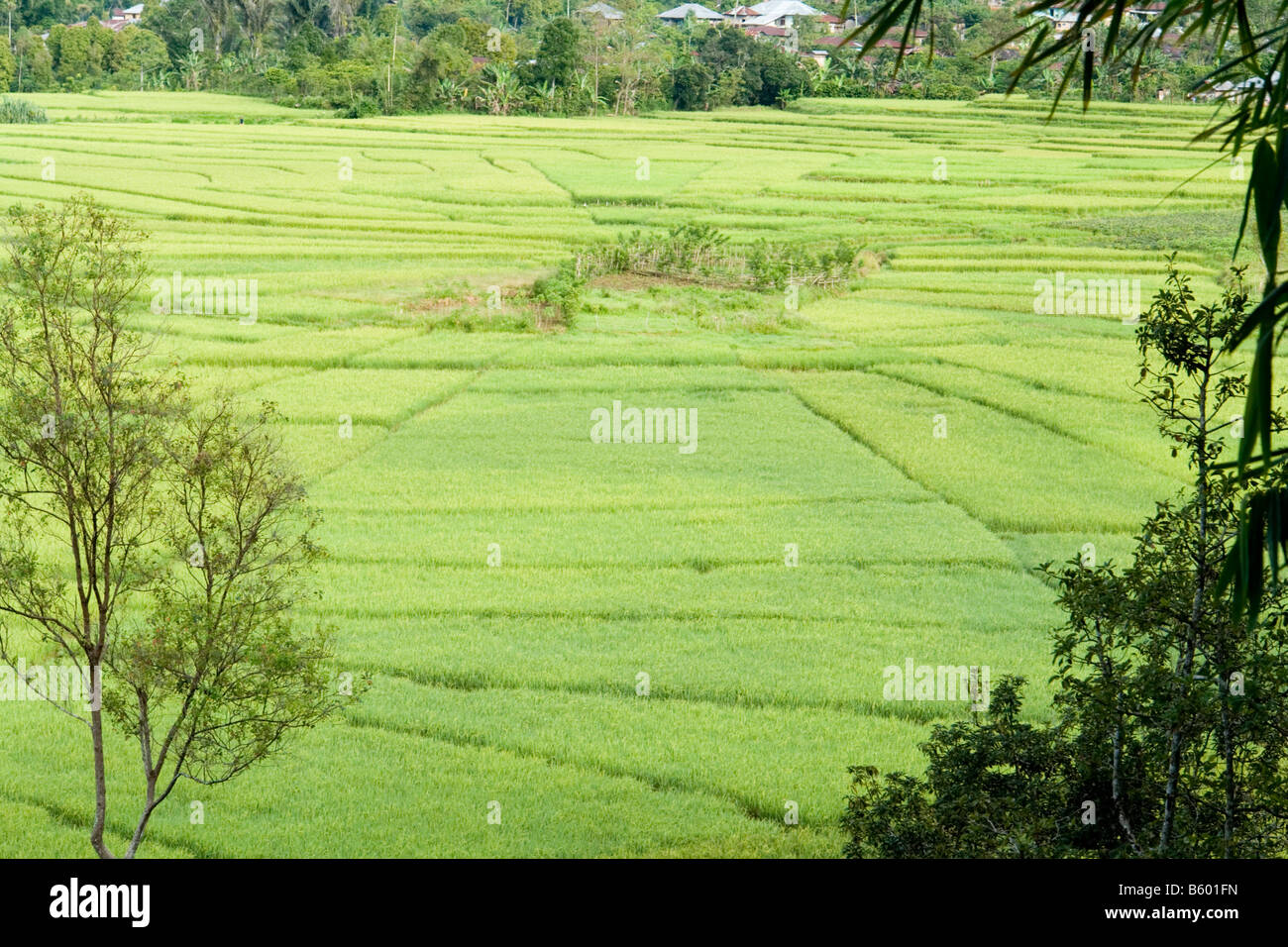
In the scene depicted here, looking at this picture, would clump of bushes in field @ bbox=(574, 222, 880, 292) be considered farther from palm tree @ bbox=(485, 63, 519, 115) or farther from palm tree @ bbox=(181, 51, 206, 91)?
palm tree @ bbox=(181, 51, 206, 91)

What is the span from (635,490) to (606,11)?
4152cm

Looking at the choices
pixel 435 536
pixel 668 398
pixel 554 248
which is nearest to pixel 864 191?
pixel 554 248

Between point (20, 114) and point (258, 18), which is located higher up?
point (258, 18)

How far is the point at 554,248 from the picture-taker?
23.5 metres

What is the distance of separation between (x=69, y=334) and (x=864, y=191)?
25.8 metres

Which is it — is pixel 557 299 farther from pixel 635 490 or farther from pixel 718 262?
pixel 635 490

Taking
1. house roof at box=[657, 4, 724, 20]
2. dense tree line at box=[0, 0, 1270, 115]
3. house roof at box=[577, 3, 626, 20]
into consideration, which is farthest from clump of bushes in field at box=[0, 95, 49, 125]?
house roof at box=[657, 4, 724, 20]

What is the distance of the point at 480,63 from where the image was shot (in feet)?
156

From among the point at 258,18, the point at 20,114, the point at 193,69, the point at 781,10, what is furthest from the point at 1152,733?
the point at 781,10

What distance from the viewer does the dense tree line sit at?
4597 centimetres

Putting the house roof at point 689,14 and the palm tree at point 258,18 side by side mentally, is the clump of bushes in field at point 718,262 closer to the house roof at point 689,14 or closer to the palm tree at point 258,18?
the palm tree at point 258,18

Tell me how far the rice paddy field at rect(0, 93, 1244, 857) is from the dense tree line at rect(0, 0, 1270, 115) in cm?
1700

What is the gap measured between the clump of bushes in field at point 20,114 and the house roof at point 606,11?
18372 mm
